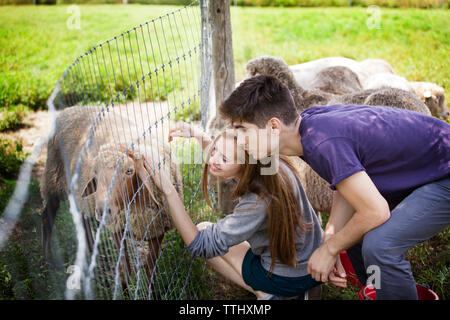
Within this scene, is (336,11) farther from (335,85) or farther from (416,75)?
(335,85)

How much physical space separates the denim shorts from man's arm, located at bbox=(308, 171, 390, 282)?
0.31m

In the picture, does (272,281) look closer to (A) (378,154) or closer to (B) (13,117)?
(A) (378,154)

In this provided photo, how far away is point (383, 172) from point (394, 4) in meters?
12.9

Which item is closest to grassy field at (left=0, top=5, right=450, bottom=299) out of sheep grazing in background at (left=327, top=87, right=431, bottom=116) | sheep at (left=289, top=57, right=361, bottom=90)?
sheep grazing in background at (left=327, top=87, right=431, bottom=116)

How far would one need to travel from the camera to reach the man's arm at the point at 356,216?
6.93 ft

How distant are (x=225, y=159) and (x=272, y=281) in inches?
33.7

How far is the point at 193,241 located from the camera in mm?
2566

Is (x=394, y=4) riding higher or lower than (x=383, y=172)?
higher

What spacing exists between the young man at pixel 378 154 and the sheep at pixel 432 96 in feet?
10.1

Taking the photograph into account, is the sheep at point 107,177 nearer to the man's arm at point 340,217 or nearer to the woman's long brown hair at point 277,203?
the woman's long brown hair at point 277,203

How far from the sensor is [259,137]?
238 centimetres

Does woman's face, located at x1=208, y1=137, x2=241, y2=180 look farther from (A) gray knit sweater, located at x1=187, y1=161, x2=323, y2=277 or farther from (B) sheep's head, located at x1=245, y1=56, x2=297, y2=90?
(B) sheep's head, located at x1=245, y1=56, x2=297, y2=90
